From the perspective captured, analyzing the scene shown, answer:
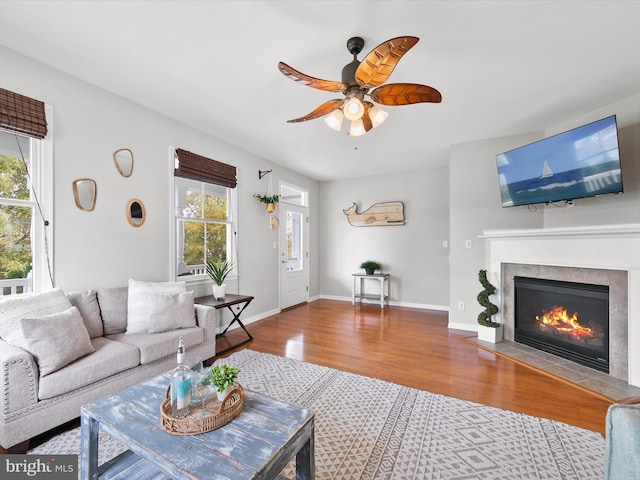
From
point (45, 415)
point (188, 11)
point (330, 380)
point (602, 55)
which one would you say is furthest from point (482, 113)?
point (45, 415)

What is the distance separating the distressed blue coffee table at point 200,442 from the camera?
978 millimetres

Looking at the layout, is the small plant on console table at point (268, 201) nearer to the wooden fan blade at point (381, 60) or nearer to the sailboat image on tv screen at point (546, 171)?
the wooden fan blade at point (381, 60)

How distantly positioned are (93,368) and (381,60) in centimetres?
262

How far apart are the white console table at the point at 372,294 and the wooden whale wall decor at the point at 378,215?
3.43 ft

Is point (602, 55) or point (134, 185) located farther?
point (134, 185)

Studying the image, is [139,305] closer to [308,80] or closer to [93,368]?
[93,368]

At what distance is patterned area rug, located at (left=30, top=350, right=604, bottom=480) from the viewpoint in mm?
1487

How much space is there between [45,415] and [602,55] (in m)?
4.48

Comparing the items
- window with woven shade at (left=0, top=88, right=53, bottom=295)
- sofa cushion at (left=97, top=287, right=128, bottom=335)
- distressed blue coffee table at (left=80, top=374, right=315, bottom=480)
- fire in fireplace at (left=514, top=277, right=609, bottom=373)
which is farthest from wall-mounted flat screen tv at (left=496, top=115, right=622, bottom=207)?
window with woven shade at (left=0, top=88, right=53, bottom=295)

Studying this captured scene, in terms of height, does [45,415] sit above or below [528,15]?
below

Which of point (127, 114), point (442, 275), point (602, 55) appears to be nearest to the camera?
point (602, 55)

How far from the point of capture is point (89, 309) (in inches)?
89.2

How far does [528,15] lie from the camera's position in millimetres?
1707

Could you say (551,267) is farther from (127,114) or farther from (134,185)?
(127,114)
